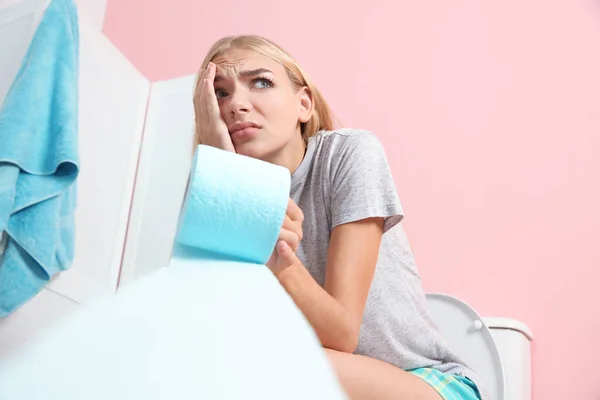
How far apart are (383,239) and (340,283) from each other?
9.0 inches

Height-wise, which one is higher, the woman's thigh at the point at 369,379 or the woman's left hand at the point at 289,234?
the woman's left hand at the point at 289,234

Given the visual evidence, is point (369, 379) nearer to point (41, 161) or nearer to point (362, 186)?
point (362, 186)

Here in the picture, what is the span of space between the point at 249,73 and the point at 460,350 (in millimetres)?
640

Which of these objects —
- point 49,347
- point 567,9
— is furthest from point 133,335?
point 567,9

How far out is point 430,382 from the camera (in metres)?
0.75

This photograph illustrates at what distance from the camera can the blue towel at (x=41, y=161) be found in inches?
47.8

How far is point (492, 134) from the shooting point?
1544 mm

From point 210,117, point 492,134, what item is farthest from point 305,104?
point 492,134

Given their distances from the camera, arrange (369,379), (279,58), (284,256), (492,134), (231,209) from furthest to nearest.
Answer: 1. (492,134)
2. (279,58)
3. (369,379)
4. (284,256)
5. (231,209)

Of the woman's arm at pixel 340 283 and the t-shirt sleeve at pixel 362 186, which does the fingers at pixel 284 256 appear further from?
the t-shirt sleeve at pixel 362 186

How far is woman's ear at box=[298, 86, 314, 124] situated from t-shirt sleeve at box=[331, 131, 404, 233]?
0.14 m

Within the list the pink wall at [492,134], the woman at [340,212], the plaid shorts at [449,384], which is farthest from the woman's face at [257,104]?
the pink wall at [492,134]

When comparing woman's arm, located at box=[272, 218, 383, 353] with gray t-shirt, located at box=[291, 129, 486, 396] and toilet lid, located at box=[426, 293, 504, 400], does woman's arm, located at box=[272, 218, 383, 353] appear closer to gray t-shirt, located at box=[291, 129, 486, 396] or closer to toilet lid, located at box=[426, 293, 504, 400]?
gray t-shirt, located at box=[291, 129, 486, 396]

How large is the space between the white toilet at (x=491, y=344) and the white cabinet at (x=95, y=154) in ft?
2.62
